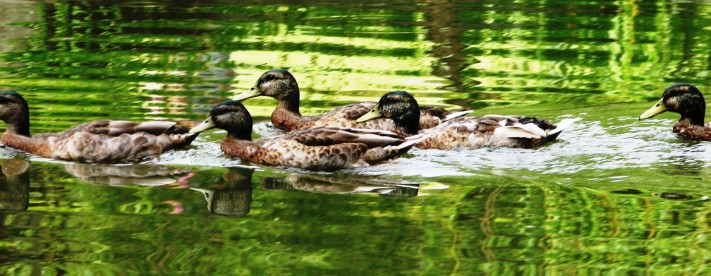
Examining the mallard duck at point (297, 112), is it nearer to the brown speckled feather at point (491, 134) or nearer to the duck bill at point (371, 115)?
the duck bill at point (371, 115)

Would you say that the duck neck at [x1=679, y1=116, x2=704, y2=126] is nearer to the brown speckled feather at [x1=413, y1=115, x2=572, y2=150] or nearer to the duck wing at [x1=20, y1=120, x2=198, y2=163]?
the brown speckled feather at [x1=413, y1=115, x2=572, y2=150]

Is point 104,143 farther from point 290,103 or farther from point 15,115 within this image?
point 290,103

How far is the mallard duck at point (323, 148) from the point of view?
1095 cm

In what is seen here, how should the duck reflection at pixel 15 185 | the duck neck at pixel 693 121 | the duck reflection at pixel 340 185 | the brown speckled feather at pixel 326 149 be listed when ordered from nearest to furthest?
the duck reflection at pixel 15 185
the duck reflection at pixel 340 185
the brown speckled feather at pixel 326 149
the duck neck at pixel 693 121

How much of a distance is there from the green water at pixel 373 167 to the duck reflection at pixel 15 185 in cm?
2

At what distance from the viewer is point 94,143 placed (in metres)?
11.2

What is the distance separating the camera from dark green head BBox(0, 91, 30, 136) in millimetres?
11695

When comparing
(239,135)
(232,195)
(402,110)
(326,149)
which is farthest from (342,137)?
(232,195)

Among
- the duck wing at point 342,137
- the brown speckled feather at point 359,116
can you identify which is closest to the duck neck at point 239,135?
the duck wing at point 342,137

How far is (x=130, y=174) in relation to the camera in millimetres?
10797

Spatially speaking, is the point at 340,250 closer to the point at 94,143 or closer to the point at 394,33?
the point at 94,143

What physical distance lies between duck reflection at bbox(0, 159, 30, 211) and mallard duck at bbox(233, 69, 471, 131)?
103 inches

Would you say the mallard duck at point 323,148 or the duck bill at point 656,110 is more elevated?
the mallard duck at point 323,148

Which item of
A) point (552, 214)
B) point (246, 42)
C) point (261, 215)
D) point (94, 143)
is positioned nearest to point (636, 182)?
point (552, 214)
